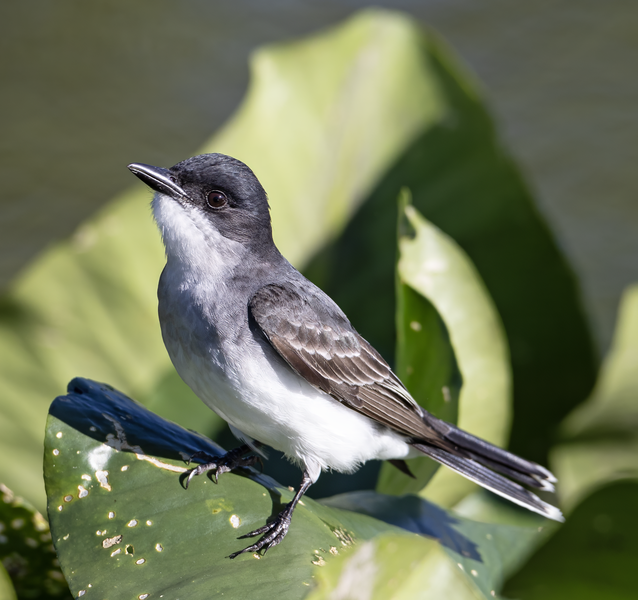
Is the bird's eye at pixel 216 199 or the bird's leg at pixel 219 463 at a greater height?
the bird's eye at pixel 216 199

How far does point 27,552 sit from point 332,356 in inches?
41.7

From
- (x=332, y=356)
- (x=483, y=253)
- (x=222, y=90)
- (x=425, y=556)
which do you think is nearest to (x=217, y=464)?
(x=332, y=356)

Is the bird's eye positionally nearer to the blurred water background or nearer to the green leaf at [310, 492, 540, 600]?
the green leaf at [310, 492, 540, 600]

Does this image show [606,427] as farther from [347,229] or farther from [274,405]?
[274,405]

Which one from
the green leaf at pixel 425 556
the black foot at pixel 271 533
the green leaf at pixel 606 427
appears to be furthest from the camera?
the green leaf at pixel 606 427

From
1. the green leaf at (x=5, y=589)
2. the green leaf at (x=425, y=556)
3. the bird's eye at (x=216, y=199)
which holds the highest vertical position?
the bird's eye at (x=216, y=199)

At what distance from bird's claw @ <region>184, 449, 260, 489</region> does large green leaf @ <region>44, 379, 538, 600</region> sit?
25mm

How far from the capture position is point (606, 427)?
141 inches

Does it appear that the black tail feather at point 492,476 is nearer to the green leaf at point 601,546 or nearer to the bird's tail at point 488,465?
the bird's tail at point 488,465

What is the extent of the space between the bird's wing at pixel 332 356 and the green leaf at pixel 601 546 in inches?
20.9

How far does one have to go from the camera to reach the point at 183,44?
8133 millimetres

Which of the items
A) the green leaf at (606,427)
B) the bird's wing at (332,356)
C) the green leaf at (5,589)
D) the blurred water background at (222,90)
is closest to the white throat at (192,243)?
the bird's wing at (332,356)

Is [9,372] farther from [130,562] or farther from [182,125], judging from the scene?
[182,125]

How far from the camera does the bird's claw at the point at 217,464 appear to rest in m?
2.13
